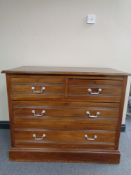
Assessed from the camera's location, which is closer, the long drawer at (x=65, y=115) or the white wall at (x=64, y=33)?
the long drawer at (x=65, y=115)

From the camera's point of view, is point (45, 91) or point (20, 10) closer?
point (45, 91)

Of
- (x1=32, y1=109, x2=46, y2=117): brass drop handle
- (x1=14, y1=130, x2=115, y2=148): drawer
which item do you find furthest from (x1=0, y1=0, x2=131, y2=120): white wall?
(x1=14, y1=130, x2=115, y2=148): drawer

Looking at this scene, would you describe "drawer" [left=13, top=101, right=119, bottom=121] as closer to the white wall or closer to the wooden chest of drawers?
the wooden chest of drawers

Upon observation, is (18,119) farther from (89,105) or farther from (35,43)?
(35,43)

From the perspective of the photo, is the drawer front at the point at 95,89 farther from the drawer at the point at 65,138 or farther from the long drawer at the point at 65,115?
the drawer at the point at 65,138

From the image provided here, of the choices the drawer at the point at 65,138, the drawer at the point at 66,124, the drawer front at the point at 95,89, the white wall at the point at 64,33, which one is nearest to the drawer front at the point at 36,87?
the drawer front at the point at 95,89

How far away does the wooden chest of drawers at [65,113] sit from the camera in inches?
55.4

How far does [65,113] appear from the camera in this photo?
149cm

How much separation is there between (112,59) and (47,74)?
3.20ft

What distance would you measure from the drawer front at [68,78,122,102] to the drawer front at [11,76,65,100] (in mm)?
104

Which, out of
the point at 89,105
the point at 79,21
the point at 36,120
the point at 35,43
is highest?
the point at 79,21

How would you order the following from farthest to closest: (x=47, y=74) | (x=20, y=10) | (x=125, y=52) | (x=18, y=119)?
(x=125, y=52)
(x=20, y=10)
(x=18, y=119)
(x=47, y=74)

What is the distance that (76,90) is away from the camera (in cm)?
143

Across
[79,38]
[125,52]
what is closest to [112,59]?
[125,52]
